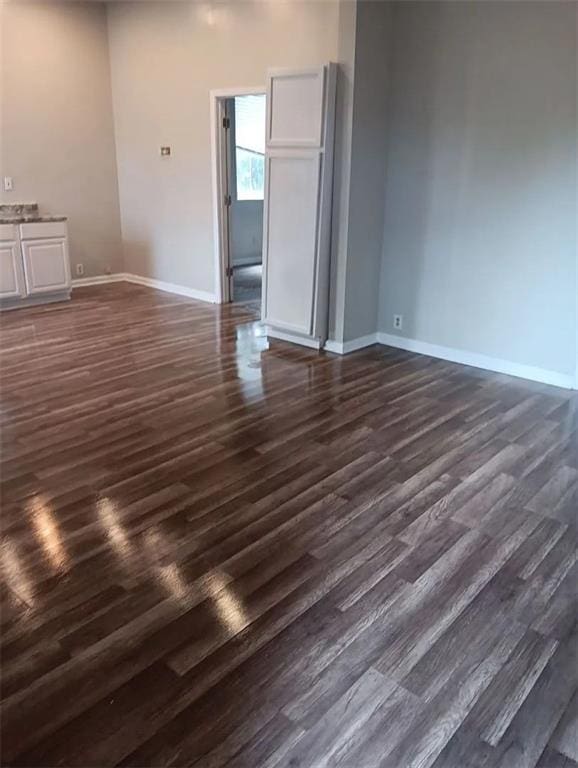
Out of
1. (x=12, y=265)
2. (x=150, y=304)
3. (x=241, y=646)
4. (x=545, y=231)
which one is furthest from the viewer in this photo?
(x=150, y=304)

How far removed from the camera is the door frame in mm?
5711

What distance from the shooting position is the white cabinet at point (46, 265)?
6105mm

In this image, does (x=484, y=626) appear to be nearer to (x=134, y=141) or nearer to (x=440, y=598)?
(x=440, y=598)

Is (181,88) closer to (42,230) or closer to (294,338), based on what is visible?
(42,230)

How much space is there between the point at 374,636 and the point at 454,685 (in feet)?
0.94

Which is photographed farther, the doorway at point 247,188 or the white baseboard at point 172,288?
the doorway at point 247,188

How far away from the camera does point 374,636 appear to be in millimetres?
1946

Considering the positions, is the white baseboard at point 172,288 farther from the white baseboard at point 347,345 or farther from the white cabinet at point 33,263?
the white baseboard at point 347,345

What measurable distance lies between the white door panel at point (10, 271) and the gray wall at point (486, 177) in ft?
12.2

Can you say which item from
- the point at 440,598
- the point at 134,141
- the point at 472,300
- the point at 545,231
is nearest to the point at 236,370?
the point at 472,300

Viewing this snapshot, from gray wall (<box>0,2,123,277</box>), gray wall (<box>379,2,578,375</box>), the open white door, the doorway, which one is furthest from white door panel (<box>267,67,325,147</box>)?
gray wall (<box>0,2,123,277</box>)

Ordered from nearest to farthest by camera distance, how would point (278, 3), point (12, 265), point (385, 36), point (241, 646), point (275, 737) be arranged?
point (275, 737) → point (241, 646) → point (385, 36) → point (278, 3) → point (12, 265)

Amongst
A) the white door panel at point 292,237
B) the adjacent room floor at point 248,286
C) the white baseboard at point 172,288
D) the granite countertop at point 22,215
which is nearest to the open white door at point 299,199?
the white door panel at point 292,237

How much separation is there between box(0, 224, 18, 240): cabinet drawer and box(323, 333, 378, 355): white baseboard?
11.2ft
